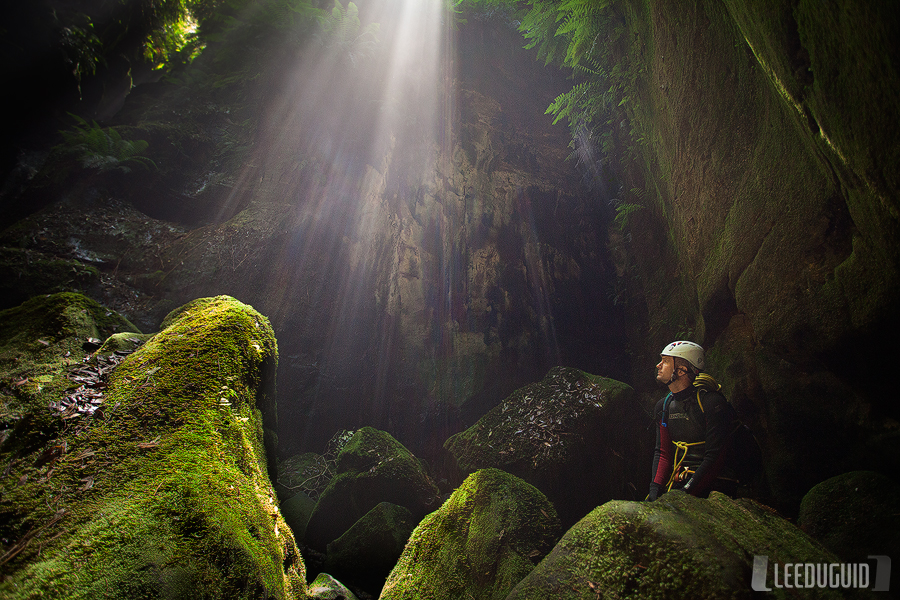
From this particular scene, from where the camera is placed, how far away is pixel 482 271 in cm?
917

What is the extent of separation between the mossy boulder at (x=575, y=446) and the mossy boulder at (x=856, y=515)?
2.38 metres

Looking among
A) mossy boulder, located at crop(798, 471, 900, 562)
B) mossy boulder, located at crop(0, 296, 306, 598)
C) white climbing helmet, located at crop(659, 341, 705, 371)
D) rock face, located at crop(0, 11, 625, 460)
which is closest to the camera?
mossy boulder, located at crop(0, 296, 306, 598)

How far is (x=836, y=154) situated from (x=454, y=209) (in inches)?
307

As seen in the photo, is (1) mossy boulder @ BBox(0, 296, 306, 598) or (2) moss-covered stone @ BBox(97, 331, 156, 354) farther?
(2) moss-covered stone @ BBox(97, 331, 156, 354)

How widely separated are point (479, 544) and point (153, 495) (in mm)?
2720

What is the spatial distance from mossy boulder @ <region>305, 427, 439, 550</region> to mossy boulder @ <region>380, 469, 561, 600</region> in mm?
1852

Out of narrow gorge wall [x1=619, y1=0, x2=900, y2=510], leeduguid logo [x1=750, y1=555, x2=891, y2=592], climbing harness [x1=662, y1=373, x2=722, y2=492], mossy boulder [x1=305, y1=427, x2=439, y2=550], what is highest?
narrow gorge wall [x1=619, y1=0, x2=900, y2=510]

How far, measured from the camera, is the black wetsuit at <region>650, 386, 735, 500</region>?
376 centimetres

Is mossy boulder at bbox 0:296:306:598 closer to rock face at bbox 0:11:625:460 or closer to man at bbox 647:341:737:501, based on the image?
man at bbox 647:341:737:501

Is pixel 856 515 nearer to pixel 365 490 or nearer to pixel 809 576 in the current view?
pixel 809 576

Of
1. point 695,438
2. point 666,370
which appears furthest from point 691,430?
point 666,370

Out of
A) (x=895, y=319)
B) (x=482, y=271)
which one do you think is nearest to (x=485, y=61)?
(x=482, y=271)

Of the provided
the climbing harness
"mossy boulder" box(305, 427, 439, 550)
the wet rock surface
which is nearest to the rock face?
"mossy boulder" box(305, 427, 439, 550)

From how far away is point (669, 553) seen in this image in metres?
2.05
